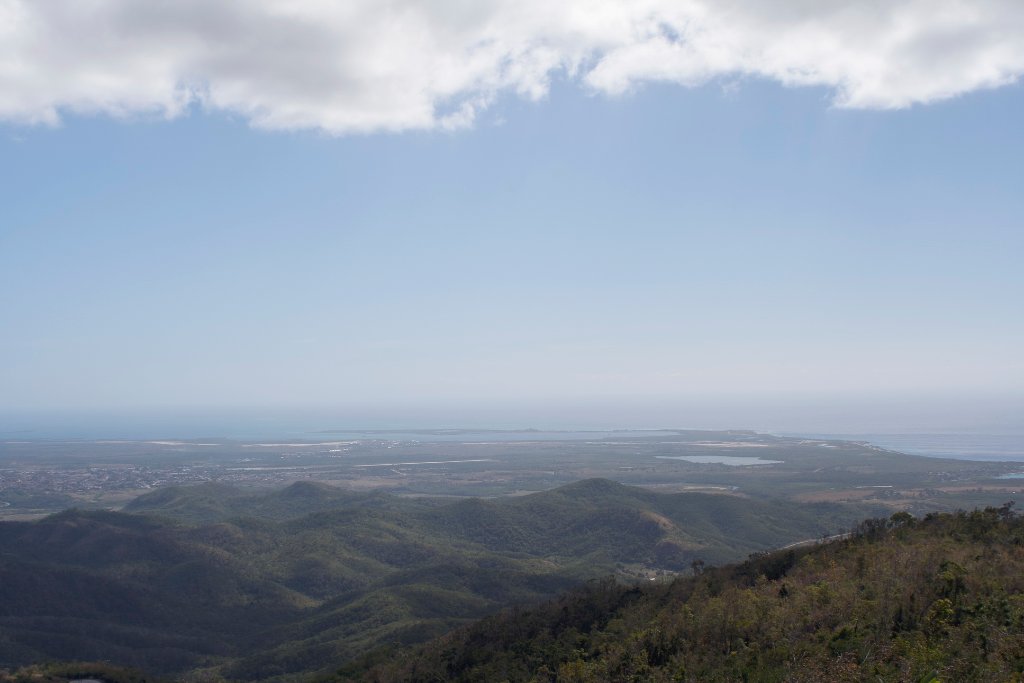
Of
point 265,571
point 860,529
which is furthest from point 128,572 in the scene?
point 860,529

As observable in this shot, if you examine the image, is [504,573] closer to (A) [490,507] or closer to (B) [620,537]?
(B) [620,537]

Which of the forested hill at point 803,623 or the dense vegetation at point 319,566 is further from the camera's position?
the dense vegetation at point 319,566

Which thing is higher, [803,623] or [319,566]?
[803,623]

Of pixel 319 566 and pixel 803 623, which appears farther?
pixel 319 566

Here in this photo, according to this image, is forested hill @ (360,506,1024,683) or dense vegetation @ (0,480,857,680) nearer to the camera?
forested hill @ (360,506,1024,683)

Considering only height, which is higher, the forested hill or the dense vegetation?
the forested hill
